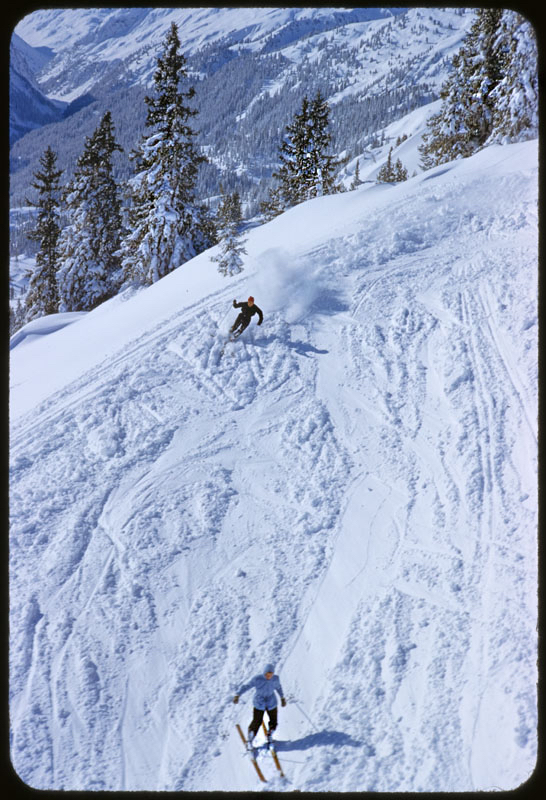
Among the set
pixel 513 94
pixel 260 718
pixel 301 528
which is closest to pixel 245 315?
pixel 301 528

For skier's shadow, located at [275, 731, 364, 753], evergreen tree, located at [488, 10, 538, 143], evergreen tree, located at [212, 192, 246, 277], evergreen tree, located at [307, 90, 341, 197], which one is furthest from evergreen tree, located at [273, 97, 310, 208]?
skier's shadow, located at [275, 731, 364, 753]

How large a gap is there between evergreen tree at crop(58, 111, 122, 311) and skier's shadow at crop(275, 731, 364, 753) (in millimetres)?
25963

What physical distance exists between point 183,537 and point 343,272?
1026 centimetres

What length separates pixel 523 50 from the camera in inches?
713

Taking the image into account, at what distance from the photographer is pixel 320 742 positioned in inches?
271

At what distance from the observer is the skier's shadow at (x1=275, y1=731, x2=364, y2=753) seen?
22.4 ft

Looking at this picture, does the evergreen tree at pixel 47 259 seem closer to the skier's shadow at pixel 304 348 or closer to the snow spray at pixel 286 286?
the snow spray at pixel 286 286

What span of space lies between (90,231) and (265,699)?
27.7 m

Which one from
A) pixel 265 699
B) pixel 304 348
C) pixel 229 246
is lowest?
pixel 265 699

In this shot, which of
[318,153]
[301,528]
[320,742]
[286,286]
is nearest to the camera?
[320,742]

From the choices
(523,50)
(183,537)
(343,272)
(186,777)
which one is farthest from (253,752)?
(523,50)

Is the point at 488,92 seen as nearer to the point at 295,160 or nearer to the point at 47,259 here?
the point at 295,160

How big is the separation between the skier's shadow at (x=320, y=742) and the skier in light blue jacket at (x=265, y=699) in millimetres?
253

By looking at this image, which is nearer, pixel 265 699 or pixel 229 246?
pixel 265 699
